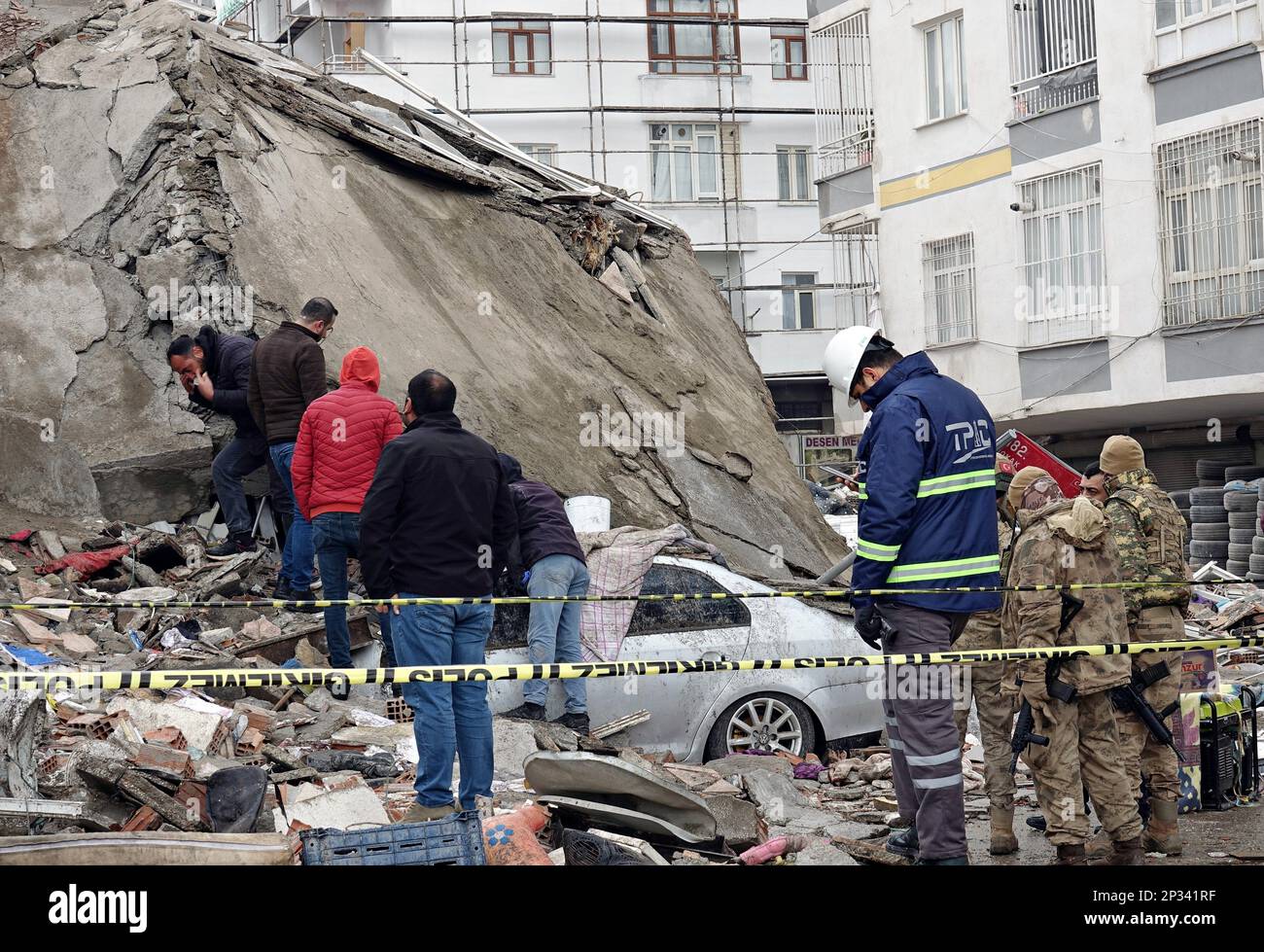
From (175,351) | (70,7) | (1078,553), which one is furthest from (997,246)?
(1078,553)

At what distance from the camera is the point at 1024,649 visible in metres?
6.50

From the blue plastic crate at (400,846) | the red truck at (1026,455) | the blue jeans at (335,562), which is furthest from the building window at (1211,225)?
the blue plastic crate at (400,846)

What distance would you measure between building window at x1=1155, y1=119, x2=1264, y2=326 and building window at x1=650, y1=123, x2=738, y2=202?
1719cm

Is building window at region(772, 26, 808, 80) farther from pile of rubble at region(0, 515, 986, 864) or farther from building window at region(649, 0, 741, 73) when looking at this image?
pile of rubble at region(0, 515, 986, 864)

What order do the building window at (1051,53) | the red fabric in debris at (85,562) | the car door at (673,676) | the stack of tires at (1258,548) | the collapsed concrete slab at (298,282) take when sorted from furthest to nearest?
the building window at (1051,53)
the stack of tires at (1258,548)
the collapsed concrete slab at (298,282)
the red fabric in debris at (85,562)
the car door at (673,676)

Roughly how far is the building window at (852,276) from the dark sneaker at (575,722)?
24.6 meters

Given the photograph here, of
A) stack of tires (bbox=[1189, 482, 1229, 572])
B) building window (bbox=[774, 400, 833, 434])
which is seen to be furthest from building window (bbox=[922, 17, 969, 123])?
building window (bbox=[774, 400, 833, 434])

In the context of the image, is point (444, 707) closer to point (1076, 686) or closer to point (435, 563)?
point (435, 563)

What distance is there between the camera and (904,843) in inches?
260

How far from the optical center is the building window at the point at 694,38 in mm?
36719

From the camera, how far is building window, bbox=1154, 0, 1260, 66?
1925 centimetres

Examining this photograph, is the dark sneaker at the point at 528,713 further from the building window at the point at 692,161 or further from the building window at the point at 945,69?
the building window at the point at 692,161

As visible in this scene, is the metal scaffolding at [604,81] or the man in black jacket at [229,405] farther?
the metal scaffolding at [604,81]

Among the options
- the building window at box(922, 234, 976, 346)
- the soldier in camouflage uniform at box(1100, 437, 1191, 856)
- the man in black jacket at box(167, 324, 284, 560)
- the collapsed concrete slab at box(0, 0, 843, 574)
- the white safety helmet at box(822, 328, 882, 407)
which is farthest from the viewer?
the building window at box(922, 234, 976, 346)
